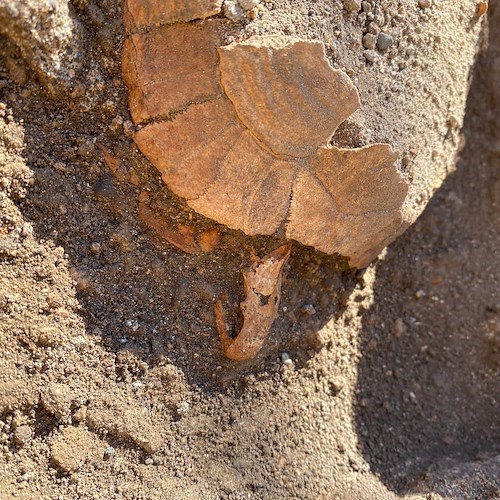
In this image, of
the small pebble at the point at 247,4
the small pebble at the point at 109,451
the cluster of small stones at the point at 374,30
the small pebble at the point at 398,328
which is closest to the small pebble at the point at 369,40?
the cluster of small stones at the point at 374,30

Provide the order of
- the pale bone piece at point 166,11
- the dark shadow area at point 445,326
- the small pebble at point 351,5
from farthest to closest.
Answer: the dark shadow area at point 445,326 < the small pebble at point 351,5 < the pale bone piece at point 166,11

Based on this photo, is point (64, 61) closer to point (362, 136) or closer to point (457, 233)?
point (362, 136)

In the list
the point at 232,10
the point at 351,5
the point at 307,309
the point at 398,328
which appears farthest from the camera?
the point at 398,328

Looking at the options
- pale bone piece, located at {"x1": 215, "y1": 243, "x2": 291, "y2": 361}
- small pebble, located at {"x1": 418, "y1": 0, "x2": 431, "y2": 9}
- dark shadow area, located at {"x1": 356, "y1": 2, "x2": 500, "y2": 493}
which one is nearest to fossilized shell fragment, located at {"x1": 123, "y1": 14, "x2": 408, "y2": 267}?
pale bone piece, located at {"x1": 215, "y1": 243, "x2": 291, "y2": 361}

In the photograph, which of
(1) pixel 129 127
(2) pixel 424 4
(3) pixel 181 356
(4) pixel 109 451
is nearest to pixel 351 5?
(2) pixel 424 4

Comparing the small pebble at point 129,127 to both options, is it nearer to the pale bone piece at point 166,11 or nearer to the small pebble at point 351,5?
the pale bone piece at point 166,11

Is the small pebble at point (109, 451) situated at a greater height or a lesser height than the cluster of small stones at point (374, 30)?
lesser

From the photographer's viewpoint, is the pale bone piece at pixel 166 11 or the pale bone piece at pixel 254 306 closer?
the pale bone piece at pixel 166 11

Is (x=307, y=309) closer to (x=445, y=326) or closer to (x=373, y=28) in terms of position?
(x=445, y=326)

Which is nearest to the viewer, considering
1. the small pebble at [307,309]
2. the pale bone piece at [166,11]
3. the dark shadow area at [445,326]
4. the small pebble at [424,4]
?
the pale bone piece at [166,11]

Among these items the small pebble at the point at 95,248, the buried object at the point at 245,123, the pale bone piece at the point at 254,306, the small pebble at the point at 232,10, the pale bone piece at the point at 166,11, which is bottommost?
the pale bone piece at the point at 254,306
